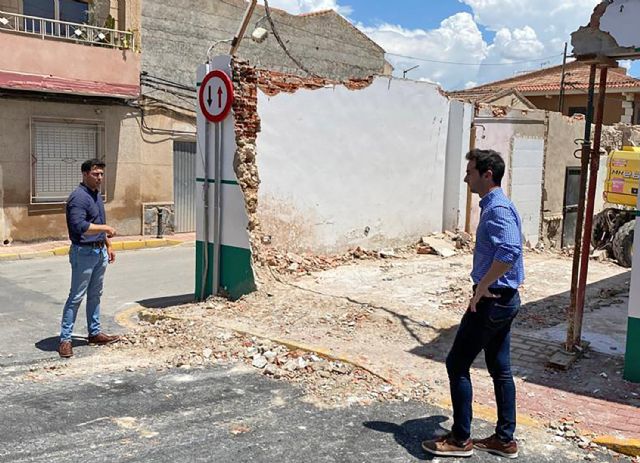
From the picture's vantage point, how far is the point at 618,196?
14.1 metres

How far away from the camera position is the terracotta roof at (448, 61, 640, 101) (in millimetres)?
28328

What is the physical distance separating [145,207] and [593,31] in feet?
43.0

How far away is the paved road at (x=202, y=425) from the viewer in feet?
14.0

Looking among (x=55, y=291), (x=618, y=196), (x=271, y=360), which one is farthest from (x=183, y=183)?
(x=271, y=360)

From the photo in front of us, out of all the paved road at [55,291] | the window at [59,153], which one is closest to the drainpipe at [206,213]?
the paved road at [55,291]

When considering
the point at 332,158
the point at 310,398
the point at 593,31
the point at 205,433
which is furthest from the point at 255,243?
the point at 593,31

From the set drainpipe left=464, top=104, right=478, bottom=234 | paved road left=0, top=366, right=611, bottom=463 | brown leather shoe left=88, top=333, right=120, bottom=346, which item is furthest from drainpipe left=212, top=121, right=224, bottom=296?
drainpipe left=464, top=104, right=478, bottom=234

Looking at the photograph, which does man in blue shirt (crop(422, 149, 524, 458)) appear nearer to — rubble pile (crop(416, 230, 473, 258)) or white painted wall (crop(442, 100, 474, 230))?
rubble pile (crop(416, 230, 473, 258))

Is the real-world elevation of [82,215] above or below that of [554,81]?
below

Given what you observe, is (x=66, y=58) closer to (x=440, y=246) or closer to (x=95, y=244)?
(x=440, y=246)

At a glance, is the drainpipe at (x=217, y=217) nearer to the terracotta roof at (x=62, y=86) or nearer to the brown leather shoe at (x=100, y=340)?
the brown leather shoe at (x=100, y=340)

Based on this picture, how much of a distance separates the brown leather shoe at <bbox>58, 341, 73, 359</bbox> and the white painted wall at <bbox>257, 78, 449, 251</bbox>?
324 cm

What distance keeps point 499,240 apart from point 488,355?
2.70 feet

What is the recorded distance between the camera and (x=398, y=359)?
20.1ft
